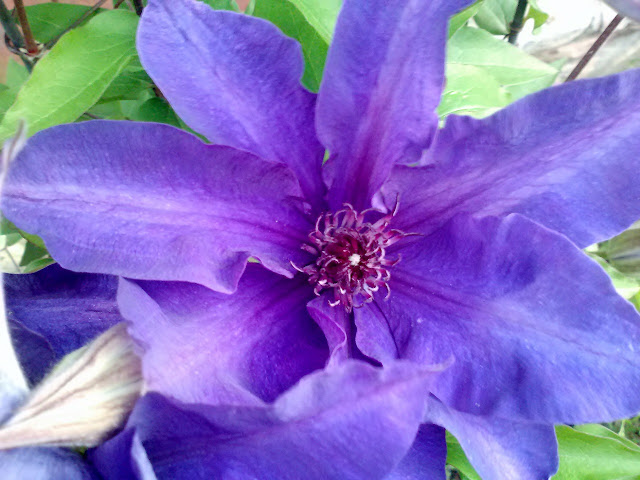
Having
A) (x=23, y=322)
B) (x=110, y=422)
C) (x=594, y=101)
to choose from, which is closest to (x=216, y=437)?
(x=110, y=422)

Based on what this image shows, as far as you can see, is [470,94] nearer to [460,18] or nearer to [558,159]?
[460,18]

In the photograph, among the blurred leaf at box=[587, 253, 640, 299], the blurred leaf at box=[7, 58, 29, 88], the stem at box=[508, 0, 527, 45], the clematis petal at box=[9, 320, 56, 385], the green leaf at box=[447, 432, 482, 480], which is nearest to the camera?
the clematis petal at box=[9, 320, 56, 385]

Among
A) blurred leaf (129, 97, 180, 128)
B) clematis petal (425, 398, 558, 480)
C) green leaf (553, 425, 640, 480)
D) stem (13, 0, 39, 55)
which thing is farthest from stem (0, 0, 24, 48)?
green leaf (553, 425, 640, 480)

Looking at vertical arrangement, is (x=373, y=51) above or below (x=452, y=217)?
above

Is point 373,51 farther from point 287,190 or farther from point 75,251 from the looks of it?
point 75,251

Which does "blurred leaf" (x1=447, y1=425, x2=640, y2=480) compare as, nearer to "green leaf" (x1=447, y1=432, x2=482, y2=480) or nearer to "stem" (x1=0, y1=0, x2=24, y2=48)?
"green leaf" (x1=447, y1=432, x2=482, y2=480)

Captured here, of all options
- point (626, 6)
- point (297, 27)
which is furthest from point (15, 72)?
point (626, 6)

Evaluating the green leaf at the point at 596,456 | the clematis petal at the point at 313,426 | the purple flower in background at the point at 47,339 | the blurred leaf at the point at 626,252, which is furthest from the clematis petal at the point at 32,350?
the blurred leaf at the point at 626,252
